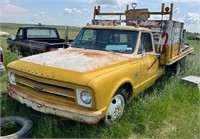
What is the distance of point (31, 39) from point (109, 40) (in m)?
5.74

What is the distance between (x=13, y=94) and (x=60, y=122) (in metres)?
0.94

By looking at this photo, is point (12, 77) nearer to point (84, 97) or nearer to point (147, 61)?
point (84, 97)

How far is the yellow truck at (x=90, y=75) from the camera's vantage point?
362 centimetres

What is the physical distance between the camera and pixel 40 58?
449 cm

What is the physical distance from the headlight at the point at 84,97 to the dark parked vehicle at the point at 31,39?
4.95 meters

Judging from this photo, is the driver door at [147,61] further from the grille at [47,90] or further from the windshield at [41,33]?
the windshield at [41,33]

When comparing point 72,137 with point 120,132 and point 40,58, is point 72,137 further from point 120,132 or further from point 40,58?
point 40,58

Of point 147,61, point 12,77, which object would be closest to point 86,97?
point 12,77

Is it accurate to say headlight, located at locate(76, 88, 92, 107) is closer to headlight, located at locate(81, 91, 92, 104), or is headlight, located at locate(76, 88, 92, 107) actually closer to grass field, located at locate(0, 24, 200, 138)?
headlight, located at locate(81, 91, 92, 104)

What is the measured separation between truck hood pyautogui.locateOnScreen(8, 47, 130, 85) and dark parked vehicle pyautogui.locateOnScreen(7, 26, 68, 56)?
3.85m

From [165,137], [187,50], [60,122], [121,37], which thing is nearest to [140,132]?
[165,137]

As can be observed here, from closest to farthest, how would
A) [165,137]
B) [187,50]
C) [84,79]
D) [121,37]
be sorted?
[84,79] < [165,137] < [121,37] < [187,50]

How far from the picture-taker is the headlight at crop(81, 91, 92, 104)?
359 cm

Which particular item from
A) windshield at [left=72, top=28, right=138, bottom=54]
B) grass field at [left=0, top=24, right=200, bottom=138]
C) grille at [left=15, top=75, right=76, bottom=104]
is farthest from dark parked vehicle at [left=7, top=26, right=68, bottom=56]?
grille at [left=15, top=75, right=76, bottom=104]
